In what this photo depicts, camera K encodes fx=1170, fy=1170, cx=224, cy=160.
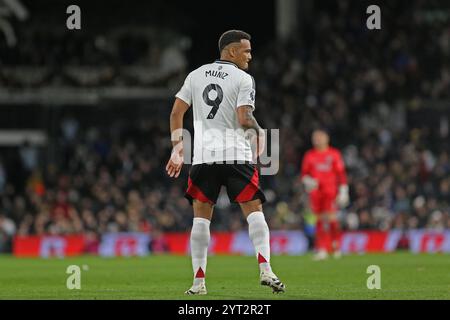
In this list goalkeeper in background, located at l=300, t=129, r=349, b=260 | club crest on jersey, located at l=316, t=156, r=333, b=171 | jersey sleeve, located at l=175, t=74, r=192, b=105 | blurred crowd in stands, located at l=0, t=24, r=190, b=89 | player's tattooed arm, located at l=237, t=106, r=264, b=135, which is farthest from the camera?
blurred crowd in stands, located at l=0, t=24, r=190, b=89

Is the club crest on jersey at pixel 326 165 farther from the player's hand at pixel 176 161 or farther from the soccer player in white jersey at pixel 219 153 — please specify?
the player's hand at pixel 176 161

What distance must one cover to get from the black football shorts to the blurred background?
15.7 metres

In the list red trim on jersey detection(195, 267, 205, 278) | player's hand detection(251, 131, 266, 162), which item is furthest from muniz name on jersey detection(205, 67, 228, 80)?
red trim on jersey detection(195, 267, 205, 278)

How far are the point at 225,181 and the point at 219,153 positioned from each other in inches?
11.9

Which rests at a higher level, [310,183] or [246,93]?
[310,183]

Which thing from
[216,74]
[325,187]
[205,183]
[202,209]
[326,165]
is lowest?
[202,209]

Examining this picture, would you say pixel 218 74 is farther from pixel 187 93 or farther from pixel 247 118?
pixel 247 118

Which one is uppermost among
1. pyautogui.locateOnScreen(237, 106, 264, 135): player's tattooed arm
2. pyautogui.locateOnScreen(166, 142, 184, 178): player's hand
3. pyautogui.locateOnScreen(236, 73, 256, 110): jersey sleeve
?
pyautogui.locateOnScreen(236, 73, 256, 110): jersey sleeve

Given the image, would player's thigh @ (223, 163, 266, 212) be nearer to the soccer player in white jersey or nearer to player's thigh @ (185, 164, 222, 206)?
the soccer player in white jersey

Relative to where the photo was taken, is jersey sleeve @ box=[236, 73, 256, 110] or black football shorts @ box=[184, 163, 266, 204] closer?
jersey sleeve @ box=[236, 73, 256, 110]

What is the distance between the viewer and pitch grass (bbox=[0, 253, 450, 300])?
11.9 m

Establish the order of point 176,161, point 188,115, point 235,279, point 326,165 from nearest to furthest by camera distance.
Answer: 1. point 176,161
2. point 235,279
3. point 326,165
4. point 188,115

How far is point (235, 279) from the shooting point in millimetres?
15055

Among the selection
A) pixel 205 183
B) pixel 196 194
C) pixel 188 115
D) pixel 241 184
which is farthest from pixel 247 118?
pixel 188 115
